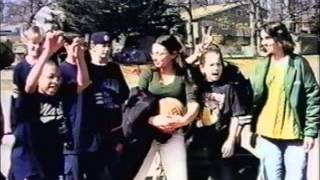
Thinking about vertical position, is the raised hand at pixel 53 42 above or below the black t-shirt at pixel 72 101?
above

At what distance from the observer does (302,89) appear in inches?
159

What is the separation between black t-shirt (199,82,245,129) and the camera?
13.1 ft

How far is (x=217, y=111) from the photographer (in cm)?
400

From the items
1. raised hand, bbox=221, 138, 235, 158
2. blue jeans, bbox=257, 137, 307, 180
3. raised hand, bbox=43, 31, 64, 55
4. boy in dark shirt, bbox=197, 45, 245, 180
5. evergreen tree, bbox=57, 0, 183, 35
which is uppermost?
evergreen tree, bbox=57, 0, 183, 35

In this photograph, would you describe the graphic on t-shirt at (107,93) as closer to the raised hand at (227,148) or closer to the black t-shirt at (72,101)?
the black t-shirt at (72,101)

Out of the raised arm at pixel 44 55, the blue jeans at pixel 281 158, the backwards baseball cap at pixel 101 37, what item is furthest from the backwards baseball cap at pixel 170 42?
the blue jeans at pixel 281 158

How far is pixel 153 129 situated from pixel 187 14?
1.94 feet

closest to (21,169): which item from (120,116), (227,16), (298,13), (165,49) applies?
(120,116)

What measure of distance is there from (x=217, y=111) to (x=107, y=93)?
1.83 ft

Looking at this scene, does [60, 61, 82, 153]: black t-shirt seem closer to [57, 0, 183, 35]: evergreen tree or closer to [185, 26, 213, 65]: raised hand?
[57, 0, 183, 35]: evergreen tree

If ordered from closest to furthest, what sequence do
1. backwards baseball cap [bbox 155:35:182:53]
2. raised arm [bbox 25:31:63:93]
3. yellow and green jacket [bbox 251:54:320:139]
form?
raised arm [bbox 25:31:63:93]
backwards baseball cap [bbox 155:35:182:53]
yellow and green jacket [bbox 251:54:320:139]

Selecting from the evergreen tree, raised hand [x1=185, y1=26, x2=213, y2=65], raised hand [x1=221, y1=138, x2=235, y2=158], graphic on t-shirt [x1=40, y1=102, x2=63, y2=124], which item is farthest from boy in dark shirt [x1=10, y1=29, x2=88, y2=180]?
raised hand [x1=221, y1=138, x2=235, y2=158]

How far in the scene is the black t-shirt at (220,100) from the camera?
13.1ft

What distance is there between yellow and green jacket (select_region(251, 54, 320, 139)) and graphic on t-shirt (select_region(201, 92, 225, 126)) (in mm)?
183
